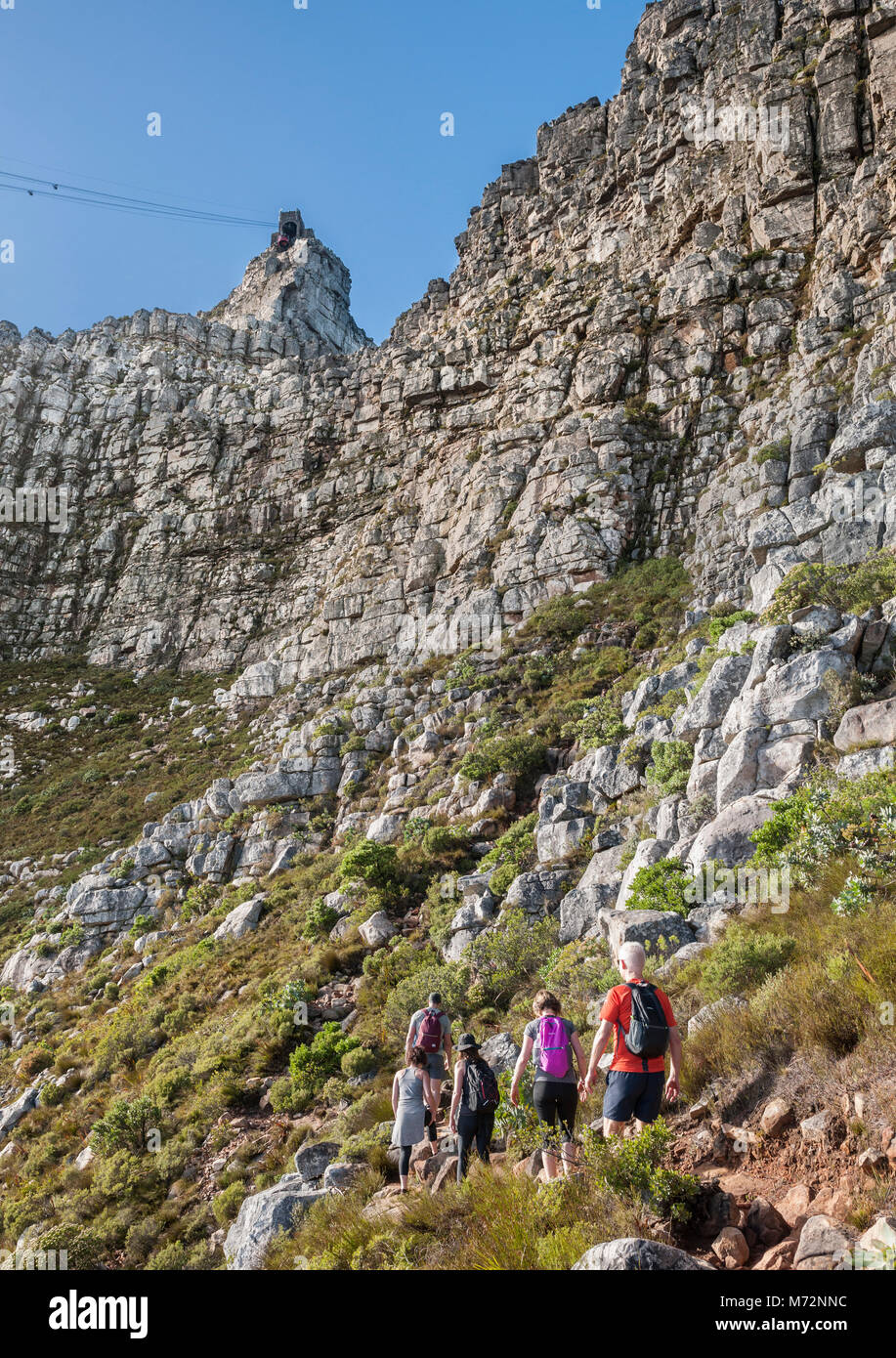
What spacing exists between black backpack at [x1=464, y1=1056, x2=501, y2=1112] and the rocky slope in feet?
2.76

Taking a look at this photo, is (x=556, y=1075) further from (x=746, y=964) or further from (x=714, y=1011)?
A: (x=746, y=964)

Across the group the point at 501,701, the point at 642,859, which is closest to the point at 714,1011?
the point at 642,859

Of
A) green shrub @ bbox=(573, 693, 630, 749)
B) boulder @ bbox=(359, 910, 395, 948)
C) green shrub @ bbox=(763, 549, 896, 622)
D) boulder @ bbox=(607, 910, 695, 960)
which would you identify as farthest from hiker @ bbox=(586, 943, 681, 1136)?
green shrub @ bbox=(573, 693, 630, 749)

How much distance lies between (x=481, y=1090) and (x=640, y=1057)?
1.71m

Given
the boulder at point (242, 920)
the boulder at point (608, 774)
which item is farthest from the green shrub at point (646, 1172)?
the boulder at point (242, 920)

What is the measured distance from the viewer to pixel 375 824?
15.7 m

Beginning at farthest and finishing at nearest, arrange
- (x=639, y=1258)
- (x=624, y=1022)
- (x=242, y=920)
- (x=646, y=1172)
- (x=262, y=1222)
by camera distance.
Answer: (x=242, y=920) → (x=262, y=1222) → (x=624, y=1022) → (x=646, y=1172) → (x=639, y=1258)

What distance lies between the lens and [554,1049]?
5.30 m

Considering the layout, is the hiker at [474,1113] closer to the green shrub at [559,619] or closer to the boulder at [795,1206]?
the boulder at [795,1206]

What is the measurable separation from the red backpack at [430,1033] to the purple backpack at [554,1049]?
2.08 m

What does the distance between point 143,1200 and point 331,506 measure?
28617 mm

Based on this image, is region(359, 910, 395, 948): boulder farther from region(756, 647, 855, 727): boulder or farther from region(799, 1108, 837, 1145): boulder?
region(799, 1108, 837, 1145): boulder
